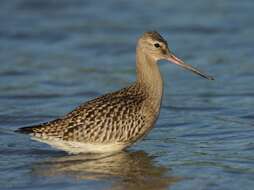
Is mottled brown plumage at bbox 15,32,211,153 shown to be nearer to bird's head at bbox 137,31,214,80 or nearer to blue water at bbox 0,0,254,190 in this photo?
blue water at bbox 0,0,254,190

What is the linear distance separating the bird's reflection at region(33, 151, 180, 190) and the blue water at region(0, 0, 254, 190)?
0.01 metres

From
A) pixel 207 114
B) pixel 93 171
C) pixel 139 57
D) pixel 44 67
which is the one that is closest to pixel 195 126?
pixel 207 114

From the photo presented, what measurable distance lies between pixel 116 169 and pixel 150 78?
1.44 meters

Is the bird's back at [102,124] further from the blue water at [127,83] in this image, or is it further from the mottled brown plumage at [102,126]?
the blue water at [127,83]

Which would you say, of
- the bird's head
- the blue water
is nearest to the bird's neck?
the bird's head

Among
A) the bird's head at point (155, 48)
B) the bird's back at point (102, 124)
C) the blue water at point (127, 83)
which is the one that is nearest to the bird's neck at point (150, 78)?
the bird's head at point (155, 48)

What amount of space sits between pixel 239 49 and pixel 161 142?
572 cm

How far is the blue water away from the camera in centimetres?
1080

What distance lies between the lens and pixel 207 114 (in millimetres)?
13766

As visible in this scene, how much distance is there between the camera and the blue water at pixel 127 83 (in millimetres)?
10797

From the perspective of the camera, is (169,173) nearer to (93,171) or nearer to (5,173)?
(93,171)

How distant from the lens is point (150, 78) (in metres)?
11.9

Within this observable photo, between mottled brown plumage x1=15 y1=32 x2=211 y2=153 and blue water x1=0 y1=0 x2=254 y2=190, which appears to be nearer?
blue water x1=0 y1=0 x2=254 y2=190

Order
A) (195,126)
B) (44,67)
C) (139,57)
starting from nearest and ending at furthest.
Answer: (139,57) → (195,126) → (44,67)
